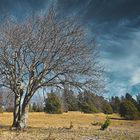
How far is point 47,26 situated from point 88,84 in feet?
20.0

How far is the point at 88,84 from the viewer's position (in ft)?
85.7

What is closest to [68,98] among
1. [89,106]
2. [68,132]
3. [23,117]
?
[68,132]

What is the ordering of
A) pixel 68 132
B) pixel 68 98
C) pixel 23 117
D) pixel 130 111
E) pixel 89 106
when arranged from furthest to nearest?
pixel 130 111 < pixel 89 106 < pixel 68 98 < pixel 23 117 < pixel 68 132

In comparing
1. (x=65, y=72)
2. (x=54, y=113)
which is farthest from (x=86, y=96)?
(x=54, y=113)

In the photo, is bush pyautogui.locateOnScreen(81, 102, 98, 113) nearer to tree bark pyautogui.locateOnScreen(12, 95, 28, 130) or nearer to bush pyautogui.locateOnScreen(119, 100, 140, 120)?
tree bark pyautogui.locateOnScreen(12, 95, 28, 130)

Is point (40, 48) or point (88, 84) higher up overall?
point (40, 48)

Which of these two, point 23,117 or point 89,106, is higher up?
point 89,106

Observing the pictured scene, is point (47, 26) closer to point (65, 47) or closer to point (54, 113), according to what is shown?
point (65, 47)

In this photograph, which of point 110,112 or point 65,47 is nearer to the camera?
point 65,47

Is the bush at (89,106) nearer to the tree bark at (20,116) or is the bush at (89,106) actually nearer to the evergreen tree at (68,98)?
the evergreen tree at (68,98)

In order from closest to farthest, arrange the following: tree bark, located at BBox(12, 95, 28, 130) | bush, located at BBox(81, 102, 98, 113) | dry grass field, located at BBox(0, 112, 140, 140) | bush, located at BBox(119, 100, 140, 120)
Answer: dry grass field, located at BBox(0, 112, 140, 140), tree bark, located at BBox(12, 95, 28, 130), bush, located at BBox(81, 102, 98, 113), bush, located at BBox(119, 100, 140, 120)

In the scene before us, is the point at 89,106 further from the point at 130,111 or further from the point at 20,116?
the point at 130,111

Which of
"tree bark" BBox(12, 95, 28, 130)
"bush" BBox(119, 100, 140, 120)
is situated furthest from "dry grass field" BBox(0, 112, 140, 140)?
"bush" BBox(119, 100, 140, 120)

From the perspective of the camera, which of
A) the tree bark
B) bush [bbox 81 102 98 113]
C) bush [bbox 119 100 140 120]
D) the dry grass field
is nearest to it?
the dry grass field
